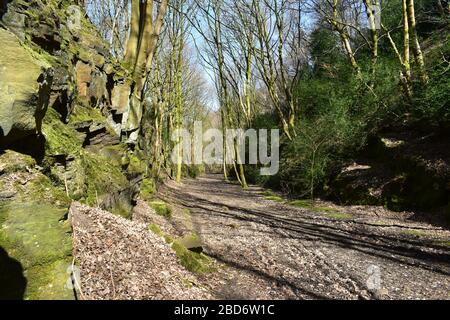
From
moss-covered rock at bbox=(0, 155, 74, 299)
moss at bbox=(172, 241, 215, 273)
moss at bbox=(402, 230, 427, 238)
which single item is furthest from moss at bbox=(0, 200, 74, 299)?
moss at bbox=(402, 230, 427, 238)

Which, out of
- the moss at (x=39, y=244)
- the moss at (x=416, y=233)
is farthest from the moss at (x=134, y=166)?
the moss at (x=416, y=233)

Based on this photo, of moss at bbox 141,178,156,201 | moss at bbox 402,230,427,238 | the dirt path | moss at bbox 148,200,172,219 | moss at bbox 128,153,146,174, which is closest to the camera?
the dirt path

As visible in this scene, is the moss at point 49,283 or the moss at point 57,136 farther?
the moss at point 57,136

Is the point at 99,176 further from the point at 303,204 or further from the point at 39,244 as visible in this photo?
the point at 303,204

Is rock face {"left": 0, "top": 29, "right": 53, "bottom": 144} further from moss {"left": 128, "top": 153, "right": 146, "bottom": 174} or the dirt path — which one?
moss {"left": 128, "top": 153, "right": 146, "bottom": 174}

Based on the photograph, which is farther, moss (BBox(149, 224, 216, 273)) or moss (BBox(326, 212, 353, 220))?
moss (BBox(326, 212, 353, 220))

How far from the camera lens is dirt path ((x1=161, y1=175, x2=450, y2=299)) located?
455 cm

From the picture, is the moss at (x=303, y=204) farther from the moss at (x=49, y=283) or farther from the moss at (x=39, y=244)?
the moss at (x=49, y=283)

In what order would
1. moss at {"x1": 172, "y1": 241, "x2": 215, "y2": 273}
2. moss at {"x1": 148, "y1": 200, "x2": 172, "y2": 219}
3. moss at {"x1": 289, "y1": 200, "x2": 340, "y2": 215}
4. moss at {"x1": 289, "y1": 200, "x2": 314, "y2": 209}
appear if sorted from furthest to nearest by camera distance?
moss at {"x1": 289, "y1": 200, "x2": 314, "y2": 209} → moss at {"x1": 289, "y1": 200, "x2": 340, "y2": 215} → moss at {"x1": 148, "y1": 200, "x2": 172, "y2": 219} → moss at {"x1": 172, "y1": 241, "x2": 215, "y2": 273}

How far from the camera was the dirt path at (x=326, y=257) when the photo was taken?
4555 mm

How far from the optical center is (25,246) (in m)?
3.05

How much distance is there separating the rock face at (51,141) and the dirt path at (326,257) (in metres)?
2.22

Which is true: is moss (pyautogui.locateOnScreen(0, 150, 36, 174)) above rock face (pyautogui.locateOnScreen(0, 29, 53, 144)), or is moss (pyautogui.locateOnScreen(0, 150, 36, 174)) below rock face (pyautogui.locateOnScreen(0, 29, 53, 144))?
below

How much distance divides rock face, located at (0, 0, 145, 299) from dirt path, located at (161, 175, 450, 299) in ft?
7.30
